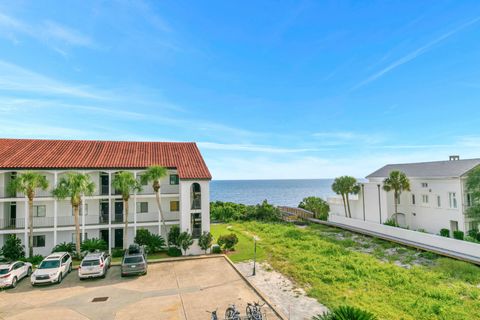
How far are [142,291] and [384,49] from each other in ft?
89.0

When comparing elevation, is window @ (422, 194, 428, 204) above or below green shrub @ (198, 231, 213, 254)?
above

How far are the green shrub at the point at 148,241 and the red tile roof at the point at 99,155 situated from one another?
6.19 m

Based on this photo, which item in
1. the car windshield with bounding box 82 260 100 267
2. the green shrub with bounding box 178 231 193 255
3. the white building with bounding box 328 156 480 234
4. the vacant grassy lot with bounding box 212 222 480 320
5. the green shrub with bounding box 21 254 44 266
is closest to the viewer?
the vacant grassy lot with bounding box 212 222 480 320

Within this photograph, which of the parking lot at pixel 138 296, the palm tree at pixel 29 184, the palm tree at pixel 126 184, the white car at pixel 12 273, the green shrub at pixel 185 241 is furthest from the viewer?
the palm tree at pixel 126 184

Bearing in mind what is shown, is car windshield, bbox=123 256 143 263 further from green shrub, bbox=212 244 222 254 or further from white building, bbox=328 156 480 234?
white building, bbox=328 156 480 234

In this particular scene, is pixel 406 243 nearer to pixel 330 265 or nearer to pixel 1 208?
pixel 330 265

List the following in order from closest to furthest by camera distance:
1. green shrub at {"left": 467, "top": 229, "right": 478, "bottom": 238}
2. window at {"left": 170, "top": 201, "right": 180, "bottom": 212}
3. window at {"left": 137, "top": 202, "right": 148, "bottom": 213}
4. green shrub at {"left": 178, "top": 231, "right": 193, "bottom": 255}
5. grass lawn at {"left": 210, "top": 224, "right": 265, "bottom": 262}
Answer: grass lawn at {"left": 210, "top": 224, "right": 265, "bottom": 262} → green shrub at {"left": 178, "top": 231, "right": 193, "bottom": 255} → green shrub at {"left": 467, "top": 229, "right": 478, "bottom": 238} → window at {"left": 137, "top": 202, "right": 148, "bottom": 213} → window at {"left": 170, "top": 201, "right": 180, "bottom": 212}

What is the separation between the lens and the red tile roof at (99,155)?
2602 centimetres

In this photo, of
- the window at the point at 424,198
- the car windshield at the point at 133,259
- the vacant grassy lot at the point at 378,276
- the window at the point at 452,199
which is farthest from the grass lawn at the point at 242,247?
the window at the point at 452,199

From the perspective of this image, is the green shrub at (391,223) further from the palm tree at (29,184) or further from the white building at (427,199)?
the palm tree at (29,184)

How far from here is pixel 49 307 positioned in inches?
585

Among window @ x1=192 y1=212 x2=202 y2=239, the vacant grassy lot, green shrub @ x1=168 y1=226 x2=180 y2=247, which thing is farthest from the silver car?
the vacant grassy lot

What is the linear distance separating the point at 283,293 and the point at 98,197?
19.3 meters

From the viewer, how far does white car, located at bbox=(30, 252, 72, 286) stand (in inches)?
704
